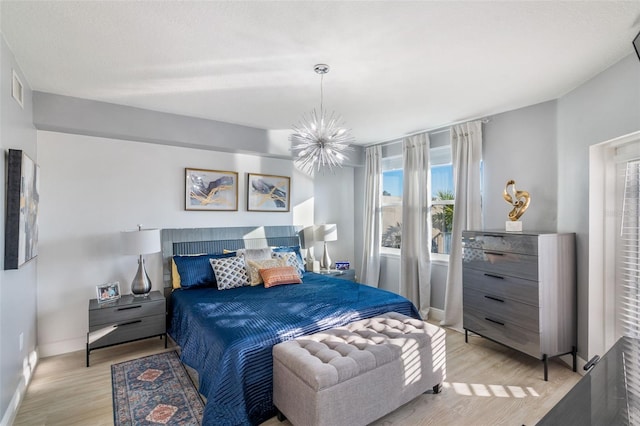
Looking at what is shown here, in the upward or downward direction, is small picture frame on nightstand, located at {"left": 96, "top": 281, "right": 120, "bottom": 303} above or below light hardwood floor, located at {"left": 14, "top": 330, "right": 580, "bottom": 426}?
above

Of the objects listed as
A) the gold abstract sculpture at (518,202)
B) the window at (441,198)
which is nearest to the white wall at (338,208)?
the window at (441,198)

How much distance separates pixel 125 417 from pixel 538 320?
3341 millimetres

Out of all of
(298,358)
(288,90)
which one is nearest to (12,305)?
(298,358)

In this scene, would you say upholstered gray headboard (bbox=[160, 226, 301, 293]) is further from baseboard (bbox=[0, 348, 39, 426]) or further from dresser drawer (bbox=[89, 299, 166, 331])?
baseboard (bbox=[0, 348, 39, 426])

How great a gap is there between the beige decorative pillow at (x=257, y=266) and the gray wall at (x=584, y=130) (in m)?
2.97

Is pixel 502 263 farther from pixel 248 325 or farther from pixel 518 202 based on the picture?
pixel 248 325

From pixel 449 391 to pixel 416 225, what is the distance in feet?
7.67

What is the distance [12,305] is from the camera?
2.26 meters

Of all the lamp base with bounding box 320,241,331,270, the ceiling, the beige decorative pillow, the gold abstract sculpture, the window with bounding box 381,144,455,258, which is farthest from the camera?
the lamp base with bounding box 320,241,331,270

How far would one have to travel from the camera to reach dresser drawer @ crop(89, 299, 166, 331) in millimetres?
3004

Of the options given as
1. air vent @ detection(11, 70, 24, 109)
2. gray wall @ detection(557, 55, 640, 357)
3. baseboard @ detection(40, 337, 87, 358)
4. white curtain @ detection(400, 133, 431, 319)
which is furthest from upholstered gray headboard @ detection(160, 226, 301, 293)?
gray wall @ detection(557, 55, 640, 357)

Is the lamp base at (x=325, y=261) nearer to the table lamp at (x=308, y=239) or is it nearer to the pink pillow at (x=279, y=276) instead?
the table lamp at (x=308, y=239)

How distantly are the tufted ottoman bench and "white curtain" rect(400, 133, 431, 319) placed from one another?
1.89 metres

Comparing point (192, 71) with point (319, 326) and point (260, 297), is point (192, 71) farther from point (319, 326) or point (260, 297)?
point (319, 326)
